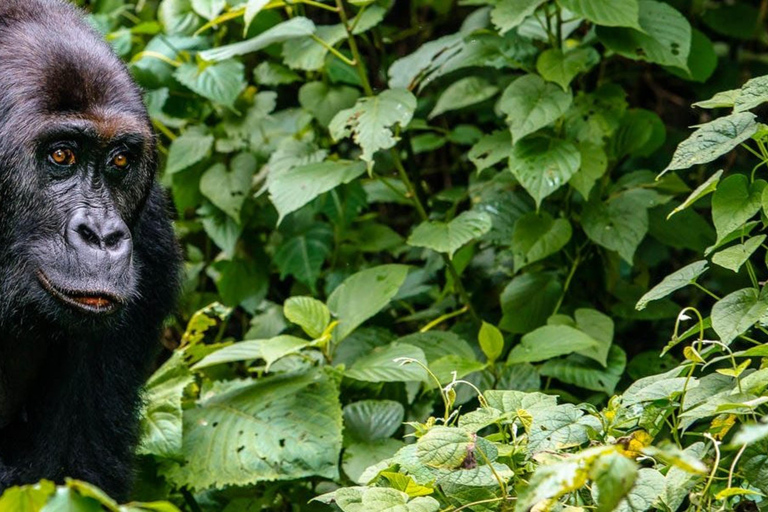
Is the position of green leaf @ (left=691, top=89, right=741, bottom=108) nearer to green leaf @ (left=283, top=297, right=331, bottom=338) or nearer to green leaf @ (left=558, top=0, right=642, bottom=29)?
green leaf @ (left=558, top=0, right=642, bottom=29)

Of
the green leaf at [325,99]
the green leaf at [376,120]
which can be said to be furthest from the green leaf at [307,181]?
the green leaf at [325,99]

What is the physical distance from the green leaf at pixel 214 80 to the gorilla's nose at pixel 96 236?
1841 mm

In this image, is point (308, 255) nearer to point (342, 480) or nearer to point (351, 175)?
point (351, 175)

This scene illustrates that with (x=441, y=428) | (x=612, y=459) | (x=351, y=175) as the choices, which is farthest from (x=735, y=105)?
(x=351, y=175)

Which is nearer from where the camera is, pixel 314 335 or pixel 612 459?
pixel 612 459

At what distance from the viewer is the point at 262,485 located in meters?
4.96

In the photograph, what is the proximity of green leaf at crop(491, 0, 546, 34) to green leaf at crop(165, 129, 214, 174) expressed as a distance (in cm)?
173

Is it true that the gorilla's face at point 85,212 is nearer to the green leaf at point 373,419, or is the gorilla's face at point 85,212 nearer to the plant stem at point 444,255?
the green leaf at point 373,419

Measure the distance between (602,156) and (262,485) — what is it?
6.86 ft

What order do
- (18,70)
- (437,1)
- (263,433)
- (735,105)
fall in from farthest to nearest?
1. (437,1)
2. (263,433)
3. (18,70)
4. (735,105)

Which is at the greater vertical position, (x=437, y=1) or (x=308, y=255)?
(x=437, y=1)

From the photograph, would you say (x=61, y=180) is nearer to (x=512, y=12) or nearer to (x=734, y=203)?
(x=512, y=12)

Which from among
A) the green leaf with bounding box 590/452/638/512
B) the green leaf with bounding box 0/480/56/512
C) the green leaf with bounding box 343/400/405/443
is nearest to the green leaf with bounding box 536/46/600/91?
the green leaf with bounding box 343/400/405/443

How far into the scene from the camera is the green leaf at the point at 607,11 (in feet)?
15.7
